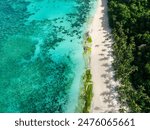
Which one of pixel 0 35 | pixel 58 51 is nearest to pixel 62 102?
pixel 58 51

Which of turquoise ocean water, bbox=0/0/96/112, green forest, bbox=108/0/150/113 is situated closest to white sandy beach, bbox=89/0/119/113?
green forest, bbox=108/0/150/113

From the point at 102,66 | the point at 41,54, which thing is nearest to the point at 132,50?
the point at 102,66

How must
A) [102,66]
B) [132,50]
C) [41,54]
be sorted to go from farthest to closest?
[41,54], [132,50], [102,66]

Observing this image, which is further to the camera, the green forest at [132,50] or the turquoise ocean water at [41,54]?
the turquoise ocean water at [41,54]

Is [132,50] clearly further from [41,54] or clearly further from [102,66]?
[41,54]

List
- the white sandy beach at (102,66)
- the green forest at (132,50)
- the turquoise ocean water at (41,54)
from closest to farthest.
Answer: the green forest at (132,50) < the white sandy beach at (102,66) < the turquoise ocean water at (41,54)

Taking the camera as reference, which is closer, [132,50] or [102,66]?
[102,66]

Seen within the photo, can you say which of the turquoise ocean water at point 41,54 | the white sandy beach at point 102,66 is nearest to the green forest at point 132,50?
the white sandy beach at point 102,66

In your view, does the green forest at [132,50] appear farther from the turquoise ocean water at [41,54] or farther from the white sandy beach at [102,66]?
the turquoise ocean water at [41,54]
